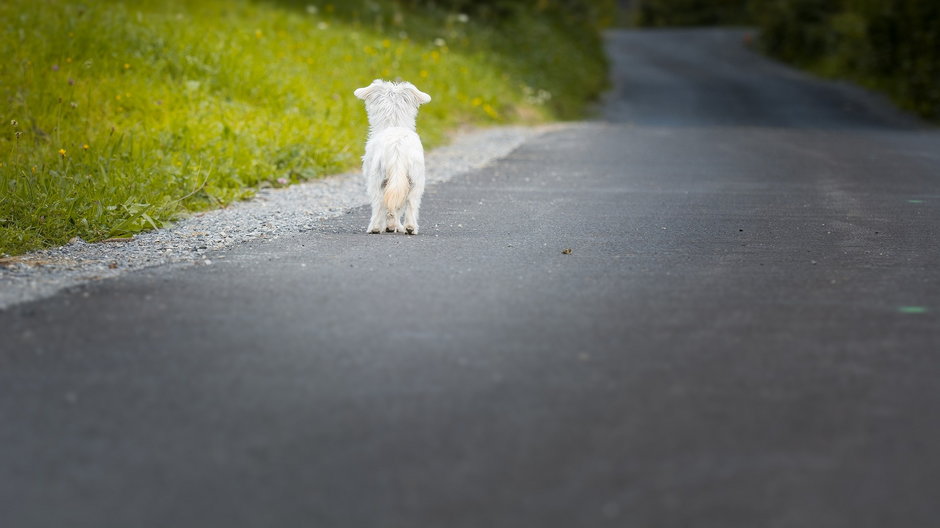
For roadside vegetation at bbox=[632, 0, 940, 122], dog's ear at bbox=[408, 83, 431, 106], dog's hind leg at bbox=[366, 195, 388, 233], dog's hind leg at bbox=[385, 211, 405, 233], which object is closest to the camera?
dog's hind leg at bbox=[366, 195, 388, 233]

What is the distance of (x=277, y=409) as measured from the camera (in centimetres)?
488

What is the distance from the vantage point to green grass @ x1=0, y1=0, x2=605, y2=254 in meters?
10.7

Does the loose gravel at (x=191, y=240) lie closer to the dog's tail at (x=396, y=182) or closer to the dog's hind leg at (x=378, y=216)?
the dog's hind leg at (x=378, y=216)

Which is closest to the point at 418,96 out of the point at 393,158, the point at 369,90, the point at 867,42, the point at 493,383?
the point at 369,90

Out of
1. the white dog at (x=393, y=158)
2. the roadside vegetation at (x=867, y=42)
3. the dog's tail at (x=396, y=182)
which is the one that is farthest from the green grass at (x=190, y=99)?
the roadside vegetation at (x=867, y=42)

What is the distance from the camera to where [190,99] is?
16.0m

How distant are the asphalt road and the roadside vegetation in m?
23.3

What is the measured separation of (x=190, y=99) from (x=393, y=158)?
303 inches

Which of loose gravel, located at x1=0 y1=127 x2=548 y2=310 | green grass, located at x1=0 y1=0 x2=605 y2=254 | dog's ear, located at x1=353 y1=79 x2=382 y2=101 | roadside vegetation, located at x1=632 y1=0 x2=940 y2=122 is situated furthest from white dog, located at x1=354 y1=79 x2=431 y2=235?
roadside vegetation, located at x1=632 y1=0 x2=940 y2=122

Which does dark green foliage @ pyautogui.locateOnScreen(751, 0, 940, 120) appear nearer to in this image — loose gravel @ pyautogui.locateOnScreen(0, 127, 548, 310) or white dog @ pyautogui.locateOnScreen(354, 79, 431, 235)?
loose gravel @ pyautogui.locateOnScreen(0, 127, 548, 310)

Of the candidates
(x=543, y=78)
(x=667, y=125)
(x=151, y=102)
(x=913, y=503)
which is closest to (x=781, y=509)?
(x=913, y=503)

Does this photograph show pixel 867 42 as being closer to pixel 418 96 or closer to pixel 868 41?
pixel 868 41

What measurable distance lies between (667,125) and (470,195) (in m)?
14.9

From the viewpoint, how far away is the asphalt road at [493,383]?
13.0 ft
